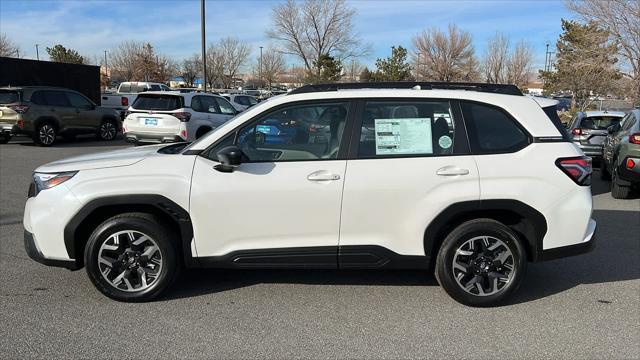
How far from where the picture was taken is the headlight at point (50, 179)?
420 cm

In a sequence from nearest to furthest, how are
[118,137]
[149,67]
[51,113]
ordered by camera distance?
[51,113] < [118,137] < [149,67]

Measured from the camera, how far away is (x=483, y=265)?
14.0ft

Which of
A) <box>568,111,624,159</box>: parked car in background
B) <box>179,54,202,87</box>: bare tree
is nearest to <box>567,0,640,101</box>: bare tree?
<box>568,111,624,159</box>: parked car in background

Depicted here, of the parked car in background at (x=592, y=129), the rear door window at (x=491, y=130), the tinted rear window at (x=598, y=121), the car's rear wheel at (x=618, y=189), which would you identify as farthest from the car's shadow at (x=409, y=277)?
the tinted rear window at (x=598, y=121)

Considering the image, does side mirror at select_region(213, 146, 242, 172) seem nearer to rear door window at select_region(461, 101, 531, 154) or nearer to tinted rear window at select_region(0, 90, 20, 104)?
rear door window at select_region(461, 101, 531, 154)

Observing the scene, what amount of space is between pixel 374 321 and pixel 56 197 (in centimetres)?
263

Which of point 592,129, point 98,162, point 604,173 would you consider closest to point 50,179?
A: point 98,162

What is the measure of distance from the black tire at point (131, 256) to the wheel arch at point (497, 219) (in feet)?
6.68

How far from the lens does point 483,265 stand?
4270 mm

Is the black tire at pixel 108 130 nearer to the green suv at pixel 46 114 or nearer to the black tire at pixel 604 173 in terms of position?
the green suv at pixel 46 114

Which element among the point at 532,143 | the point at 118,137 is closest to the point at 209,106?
the point at 118,137

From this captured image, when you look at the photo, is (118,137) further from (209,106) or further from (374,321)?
(374,321)

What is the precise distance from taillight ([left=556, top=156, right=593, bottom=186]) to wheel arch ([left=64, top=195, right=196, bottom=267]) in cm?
296

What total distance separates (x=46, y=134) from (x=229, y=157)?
13.5 metres
